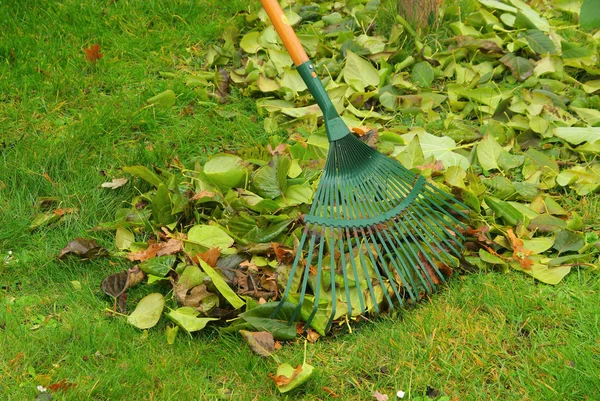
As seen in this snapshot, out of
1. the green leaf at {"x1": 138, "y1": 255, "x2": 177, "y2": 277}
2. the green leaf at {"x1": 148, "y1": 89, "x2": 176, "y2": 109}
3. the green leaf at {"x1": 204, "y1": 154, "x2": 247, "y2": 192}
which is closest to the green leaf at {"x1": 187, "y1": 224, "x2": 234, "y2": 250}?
the green leaf at {"x1": 138, "y1": 255, "x2": 177, "y2": 277}

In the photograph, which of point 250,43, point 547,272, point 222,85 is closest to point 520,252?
point 547,272

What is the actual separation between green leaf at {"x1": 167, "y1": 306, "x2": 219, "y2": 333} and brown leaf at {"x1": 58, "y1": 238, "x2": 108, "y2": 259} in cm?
49

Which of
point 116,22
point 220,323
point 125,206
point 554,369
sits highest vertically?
Answer: point 116,22

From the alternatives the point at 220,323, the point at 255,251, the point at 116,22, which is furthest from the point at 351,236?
the point at 116,22

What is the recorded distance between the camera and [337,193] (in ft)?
8.42

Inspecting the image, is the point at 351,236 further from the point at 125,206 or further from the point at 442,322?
the point at 125,206

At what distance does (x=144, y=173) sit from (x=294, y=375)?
111 cm

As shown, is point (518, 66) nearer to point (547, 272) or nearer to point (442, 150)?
point (442, 150)

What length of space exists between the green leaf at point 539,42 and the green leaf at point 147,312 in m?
2.31

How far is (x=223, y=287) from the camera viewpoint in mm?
2436

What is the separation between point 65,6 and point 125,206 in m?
1.59

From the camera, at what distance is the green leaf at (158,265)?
2.53 metres

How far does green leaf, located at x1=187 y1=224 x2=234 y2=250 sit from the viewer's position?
2613 mm

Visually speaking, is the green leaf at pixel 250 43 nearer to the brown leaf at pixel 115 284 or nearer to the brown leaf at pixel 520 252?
the brown leaf at pixel 115 284
